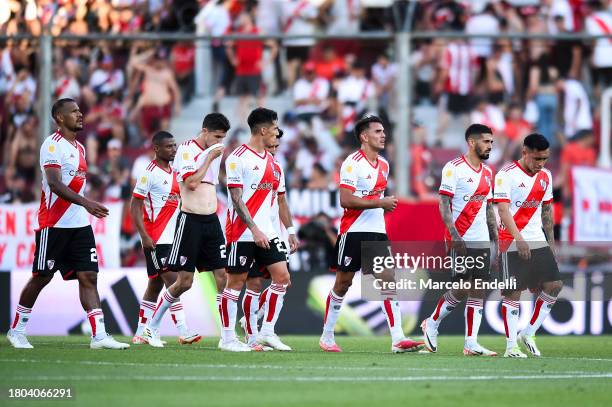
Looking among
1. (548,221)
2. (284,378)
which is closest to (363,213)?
(548,221)

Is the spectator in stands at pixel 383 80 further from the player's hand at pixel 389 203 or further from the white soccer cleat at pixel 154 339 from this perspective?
the player's hand at pixel 389 203

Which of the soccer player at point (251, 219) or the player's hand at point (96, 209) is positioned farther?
the soccer player at point (251, 219)

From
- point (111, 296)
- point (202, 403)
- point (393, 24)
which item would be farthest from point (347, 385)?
point (393, 24)

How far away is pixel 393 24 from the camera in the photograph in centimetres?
2006

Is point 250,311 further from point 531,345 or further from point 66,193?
point 531,345

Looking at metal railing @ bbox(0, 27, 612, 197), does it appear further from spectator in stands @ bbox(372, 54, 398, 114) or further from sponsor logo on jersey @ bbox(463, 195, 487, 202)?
sponsor logo on jersey @ bbox(463, 195, 487, 202)

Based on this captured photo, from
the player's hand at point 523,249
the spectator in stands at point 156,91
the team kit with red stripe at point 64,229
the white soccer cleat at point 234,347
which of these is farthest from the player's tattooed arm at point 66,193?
the spectator in stands at point 156,91

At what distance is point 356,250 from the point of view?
13.1 meters

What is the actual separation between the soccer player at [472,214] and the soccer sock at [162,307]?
3.10m

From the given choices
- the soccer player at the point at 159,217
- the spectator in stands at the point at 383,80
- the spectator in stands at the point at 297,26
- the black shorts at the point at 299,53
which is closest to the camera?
the soccer player at the point at 159,217

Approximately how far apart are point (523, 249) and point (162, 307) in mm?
3999

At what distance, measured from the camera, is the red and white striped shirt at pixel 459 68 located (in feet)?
72.5

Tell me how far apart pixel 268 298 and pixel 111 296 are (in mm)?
5076

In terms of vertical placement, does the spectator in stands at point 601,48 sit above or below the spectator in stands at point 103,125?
above
